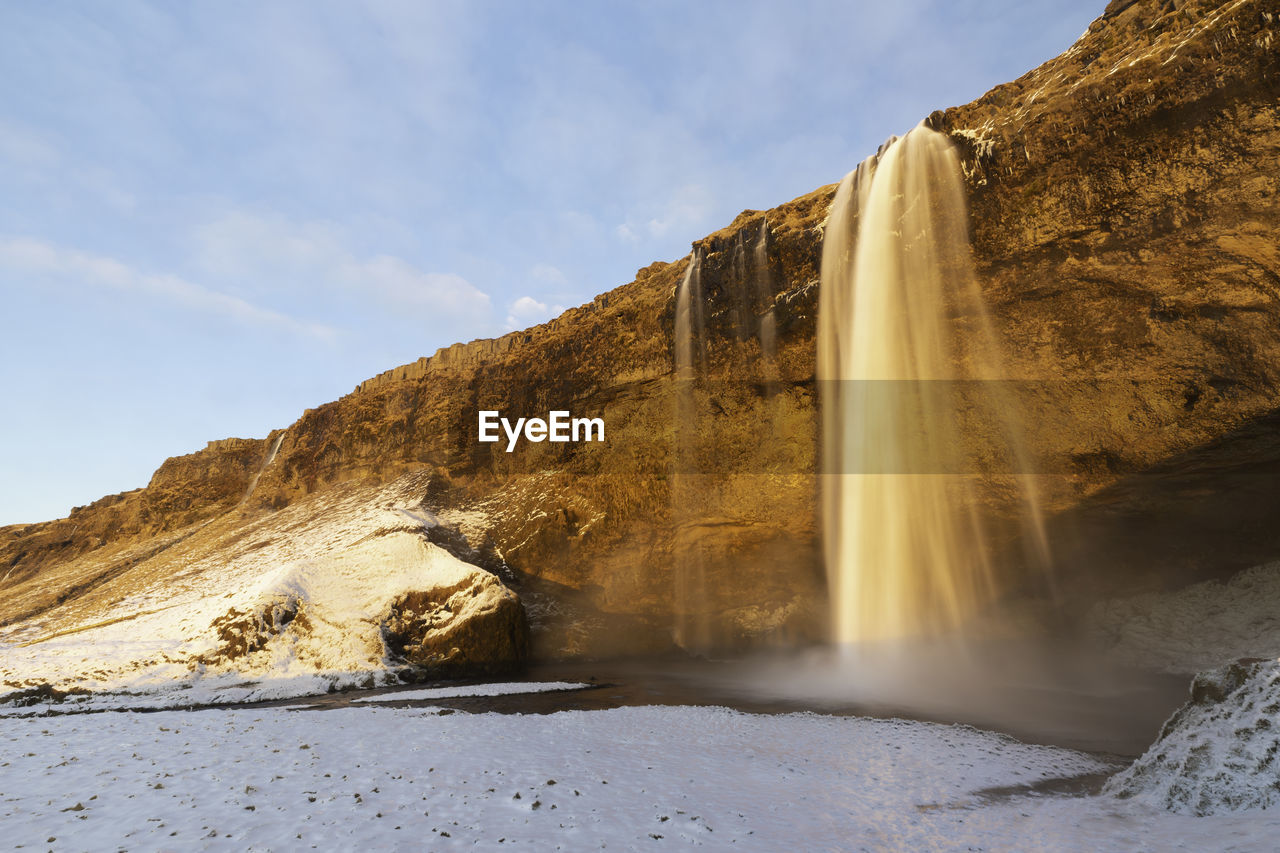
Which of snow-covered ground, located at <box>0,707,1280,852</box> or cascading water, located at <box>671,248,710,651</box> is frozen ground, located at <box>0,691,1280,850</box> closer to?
snow-covered ground, located at <box>0,707,1280,852</box>

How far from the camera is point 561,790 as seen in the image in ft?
28.2

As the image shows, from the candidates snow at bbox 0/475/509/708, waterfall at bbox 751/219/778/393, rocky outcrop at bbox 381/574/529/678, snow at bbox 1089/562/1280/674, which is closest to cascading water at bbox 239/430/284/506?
snow at bbox 0/475/509/708

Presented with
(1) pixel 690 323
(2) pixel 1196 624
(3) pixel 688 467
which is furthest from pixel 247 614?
(2) pixel 1196 624

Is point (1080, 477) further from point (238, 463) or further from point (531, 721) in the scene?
point (238, 463)

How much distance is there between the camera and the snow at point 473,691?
715 inches

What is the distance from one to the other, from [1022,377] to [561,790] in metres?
19.3

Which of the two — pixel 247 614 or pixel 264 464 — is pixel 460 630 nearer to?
pixel 247 614

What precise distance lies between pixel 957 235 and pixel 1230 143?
6309 mm

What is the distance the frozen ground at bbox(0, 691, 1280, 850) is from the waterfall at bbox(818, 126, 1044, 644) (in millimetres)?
10405

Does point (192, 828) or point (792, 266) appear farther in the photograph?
point (792, 266)

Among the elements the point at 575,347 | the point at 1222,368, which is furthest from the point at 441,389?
the point at 1222,368

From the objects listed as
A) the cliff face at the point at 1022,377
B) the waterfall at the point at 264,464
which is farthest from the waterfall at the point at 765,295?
the waterfall at the point at 264,464

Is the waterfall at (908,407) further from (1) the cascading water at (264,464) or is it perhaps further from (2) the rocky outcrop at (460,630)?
(1) the cascading water at (264,464)

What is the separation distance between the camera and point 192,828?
6887 millimetres
